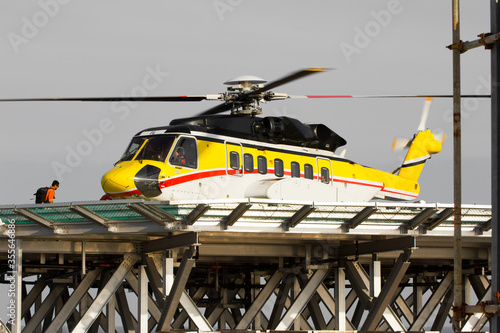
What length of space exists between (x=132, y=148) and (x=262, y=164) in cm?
471

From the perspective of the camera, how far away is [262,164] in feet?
111

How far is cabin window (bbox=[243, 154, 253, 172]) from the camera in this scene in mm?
33469

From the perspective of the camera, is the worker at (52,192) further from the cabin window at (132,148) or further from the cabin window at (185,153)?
the cabin window at (185,153)

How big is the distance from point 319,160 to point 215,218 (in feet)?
24.0

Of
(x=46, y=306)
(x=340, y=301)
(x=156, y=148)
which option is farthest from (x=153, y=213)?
(x=46, y=306)

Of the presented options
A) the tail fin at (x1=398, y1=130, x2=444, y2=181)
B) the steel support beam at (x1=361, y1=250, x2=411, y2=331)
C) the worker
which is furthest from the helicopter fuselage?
the steel support beam at (x1=361, y1=250, x2=411, y2=331)

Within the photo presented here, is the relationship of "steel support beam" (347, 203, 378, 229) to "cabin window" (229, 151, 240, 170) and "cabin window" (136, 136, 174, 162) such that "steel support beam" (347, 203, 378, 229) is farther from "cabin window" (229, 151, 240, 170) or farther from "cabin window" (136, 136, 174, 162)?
"cabin window" (136, 136, 174, 162)

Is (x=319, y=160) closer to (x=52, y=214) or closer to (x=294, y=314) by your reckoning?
(x=294, y=314)

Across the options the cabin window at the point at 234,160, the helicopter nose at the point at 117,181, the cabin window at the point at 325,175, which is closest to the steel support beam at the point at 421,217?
the cabin window at the point at 325,175

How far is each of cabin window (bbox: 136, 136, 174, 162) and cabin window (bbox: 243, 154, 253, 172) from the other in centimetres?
291

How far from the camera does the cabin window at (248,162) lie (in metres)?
Result: 33.5

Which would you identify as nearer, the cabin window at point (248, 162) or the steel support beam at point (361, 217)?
the steel support beam at point (361, 217)

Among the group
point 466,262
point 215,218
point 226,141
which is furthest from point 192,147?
point 466,262

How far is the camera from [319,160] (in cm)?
3572
